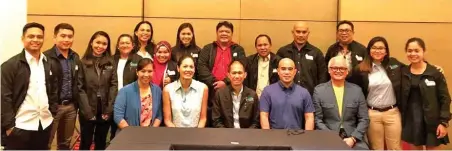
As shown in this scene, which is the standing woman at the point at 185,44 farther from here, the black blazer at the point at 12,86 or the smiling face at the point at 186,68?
the black blazer at the point at 12,86

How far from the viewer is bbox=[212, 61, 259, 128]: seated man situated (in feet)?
12.8

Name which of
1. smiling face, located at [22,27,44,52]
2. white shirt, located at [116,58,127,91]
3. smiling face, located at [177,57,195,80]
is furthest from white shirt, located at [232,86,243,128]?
smiling face, located at [22,27,44,52]

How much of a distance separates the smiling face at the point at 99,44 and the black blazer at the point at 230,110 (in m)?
1.12

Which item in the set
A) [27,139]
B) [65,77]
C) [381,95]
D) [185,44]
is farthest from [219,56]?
[27,139]

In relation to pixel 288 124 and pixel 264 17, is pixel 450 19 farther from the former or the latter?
pixel 288 124

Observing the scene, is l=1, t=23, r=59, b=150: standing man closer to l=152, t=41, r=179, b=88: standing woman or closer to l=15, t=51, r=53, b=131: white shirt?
l=15, t=51, r=53, b=131: white shirt

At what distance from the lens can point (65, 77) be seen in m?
3.96

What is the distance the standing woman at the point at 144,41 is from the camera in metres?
4.36

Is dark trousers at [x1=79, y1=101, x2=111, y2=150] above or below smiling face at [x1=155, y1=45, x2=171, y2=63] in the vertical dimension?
below

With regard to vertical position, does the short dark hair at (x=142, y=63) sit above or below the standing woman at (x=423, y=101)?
above

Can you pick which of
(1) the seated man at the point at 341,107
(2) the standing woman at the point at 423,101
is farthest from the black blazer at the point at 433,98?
(1) the seated man at the point at 341,107

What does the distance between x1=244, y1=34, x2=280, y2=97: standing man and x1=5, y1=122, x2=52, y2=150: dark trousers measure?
183cm

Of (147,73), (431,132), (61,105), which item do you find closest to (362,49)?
(431,132)

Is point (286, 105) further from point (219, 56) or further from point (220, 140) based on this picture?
point (220, 140)
